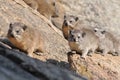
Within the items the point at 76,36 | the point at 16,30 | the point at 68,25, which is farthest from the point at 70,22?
the point at 16,30

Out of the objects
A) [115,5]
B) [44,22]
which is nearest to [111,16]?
[115,5]

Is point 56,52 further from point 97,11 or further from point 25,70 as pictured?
point 25,70

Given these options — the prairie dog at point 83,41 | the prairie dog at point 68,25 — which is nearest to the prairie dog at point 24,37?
the prairie dog at point 83,41

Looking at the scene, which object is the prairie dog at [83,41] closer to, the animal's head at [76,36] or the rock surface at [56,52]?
the animal's head at [76,36]

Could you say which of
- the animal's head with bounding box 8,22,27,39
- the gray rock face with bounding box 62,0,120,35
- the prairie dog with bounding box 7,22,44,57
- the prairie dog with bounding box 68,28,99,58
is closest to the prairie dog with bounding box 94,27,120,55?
the prairie dog with bounding box 68,28,99,58

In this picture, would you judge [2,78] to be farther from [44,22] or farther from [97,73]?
[44,22]
